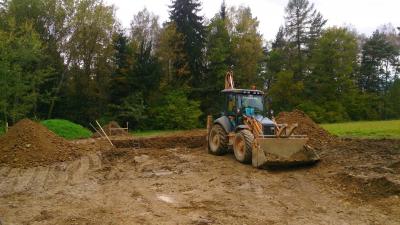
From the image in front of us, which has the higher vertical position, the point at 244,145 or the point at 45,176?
the point at 244,145

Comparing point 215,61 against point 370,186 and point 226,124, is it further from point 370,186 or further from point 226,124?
point 370,186

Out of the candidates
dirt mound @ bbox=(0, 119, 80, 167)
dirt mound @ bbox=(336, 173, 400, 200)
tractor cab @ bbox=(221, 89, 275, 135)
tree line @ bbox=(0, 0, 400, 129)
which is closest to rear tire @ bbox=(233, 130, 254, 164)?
tractor cab @ bbox=(221, 89, 275, 135)

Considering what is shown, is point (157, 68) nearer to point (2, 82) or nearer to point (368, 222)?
point (2, 82)

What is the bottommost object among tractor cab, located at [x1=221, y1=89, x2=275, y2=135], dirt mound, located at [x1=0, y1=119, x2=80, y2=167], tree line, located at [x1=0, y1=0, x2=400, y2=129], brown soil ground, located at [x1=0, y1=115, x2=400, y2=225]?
brown soil ground, located at [x1=0, y1=115, x2=400, y2=225]

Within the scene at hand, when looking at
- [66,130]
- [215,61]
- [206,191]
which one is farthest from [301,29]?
[206,191]

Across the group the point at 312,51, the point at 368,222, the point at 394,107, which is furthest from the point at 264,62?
the point at 368,222

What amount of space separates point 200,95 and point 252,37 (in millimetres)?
8712

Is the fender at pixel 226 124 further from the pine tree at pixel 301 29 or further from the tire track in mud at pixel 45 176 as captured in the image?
the pine tree at pixel 301 29

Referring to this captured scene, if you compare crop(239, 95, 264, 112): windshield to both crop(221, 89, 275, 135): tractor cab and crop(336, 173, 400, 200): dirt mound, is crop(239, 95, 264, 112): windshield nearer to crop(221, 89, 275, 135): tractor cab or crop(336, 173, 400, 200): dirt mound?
crop(221, 89, 275, 135): tractor cab

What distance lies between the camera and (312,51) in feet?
150

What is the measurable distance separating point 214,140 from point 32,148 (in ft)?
20.8

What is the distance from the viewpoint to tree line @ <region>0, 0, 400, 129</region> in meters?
33.4

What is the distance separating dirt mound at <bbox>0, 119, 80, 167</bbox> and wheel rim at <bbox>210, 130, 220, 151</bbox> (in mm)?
4838

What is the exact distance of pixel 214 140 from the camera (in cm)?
1523
